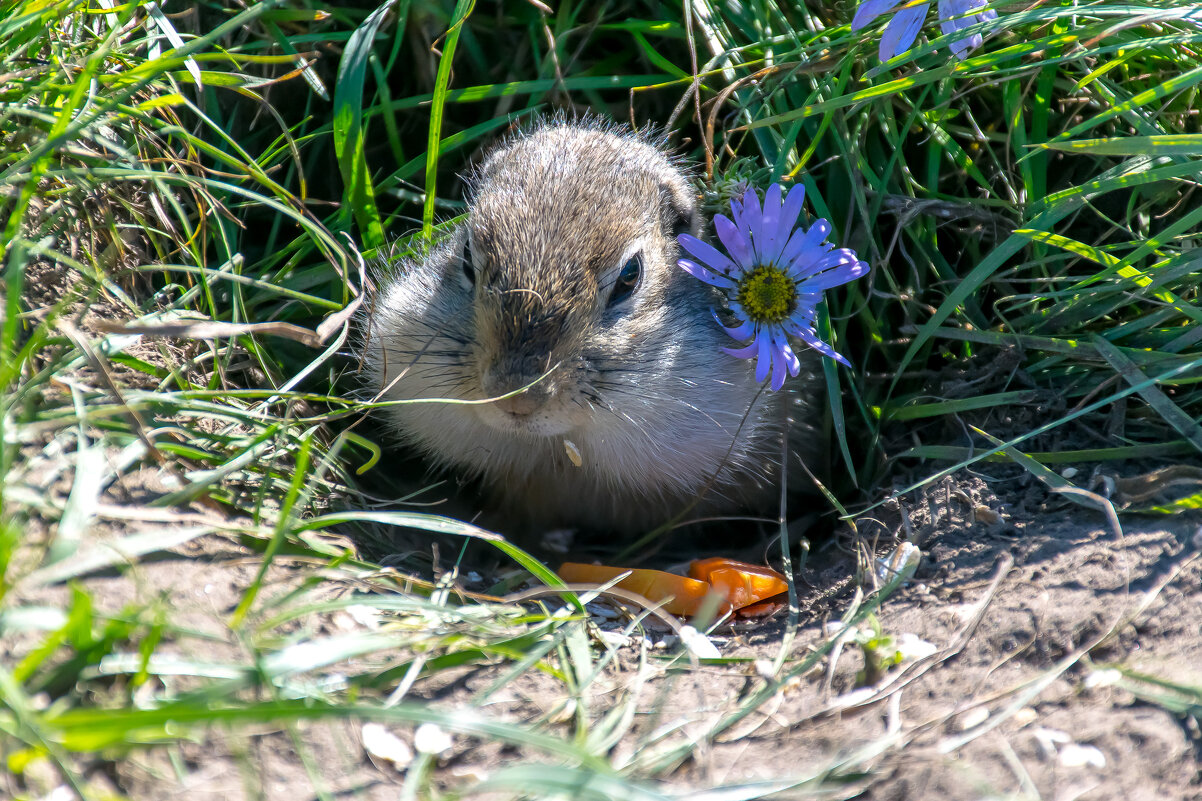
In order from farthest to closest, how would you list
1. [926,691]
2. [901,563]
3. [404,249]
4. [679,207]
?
[404,249], [679,207], [901,563], [926,691]

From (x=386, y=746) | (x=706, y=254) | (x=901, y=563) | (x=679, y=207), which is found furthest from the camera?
(x=679, y=207)

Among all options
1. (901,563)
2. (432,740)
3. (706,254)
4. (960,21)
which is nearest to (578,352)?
(706,254)

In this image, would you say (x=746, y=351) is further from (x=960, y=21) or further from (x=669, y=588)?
(x=960, y=21)

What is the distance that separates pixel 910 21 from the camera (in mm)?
3705

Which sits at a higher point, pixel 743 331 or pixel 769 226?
pixel 769 226

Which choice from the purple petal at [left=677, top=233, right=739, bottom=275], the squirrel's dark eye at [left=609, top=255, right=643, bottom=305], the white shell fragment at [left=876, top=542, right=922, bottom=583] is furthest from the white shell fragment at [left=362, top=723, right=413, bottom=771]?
the purple petal at [left=677, top=233, right=739, bottom=275]

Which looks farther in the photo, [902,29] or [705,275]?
[705,275]

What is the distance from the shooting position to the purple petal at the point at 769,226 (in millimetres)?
3732

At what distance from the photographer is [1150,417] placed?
364cm

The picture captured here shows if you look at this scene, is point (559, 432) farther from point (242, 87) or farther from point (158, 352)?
point (242, 87)

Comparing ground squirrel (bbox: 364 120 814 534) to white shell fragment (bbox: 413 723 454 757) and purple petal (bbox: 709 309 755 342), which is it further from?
white shell fragment (bbox: 413 723 454 757)

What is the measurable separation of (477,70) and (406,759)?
373cm

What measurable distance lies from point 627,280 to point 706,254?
35cm

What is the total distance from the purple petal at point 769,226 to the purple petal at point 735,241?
0.04 m
